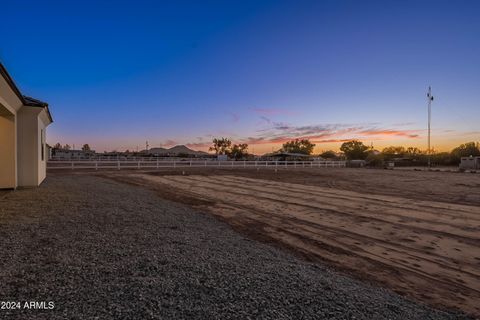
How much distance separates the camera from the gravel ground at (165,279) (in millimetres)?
2684

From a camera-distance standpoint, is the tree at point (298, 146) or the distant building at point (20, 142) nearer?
the distant building at point (20, 142)

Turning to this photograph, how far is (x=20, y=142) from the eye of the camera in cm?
1059

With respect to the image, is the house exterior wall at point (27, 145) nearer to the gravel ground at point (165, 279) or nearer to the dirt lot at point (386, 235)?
the gravel ground at point (165, 279)

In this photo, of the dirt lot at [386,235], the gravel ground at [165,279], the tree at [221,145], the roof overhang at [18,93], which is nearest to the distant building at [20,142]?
the roof overhang at [18,93]

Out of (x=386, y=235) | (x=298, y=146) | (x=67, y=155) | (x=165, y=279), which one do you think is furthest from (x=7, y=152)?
(x=298, y=146)

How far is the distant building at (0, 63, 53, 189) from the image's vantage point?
388 inches

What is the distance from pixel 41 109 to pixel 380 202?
1414 cm

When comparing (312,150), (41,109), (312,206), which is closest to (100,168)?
(41,109)

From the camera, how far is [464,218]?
8.46m

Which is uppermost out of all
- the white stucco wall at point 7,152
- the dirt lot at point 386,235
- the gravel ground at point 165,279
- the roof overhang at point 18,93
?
the roof overhang at point 18,93

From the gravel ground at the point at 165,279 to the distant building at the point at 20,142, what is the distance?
5.74m

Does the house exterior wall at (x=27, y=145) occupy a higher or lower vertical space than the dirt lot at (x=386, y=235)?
higher

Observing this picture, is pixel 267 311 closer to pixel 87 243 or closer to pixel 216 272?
pixel 216 272

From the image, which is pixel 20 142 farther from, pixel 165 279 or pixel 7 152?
pixel 165 279
